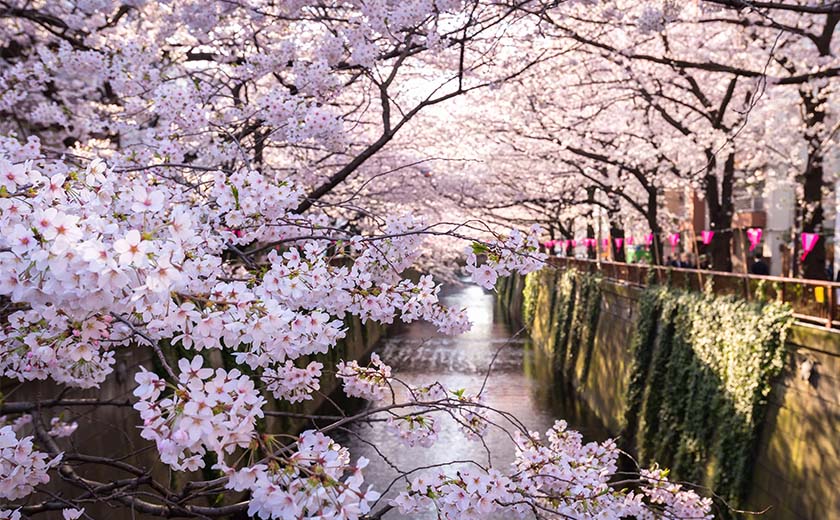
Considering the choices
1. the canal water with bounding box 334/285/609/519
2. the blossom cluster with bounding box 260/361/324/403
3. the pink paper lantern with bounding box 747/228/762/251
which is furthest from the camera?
the canal water with bounding box 334/285/609/519

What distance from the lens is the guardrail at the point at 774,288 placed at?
8039 mm

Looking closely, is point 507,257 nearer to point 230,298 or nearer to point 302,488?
point 230,298

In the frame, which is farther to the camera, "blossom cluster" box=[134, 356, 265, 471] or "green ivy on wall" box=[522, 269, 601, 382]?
"green ivy on wall" box=[522, 269, 601, 382]

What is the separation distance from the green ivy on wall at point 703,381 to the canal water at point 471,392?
2.45 m

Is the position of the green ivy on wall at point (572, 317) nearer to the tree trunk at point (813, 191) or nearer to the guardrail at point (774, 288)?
the guardrail at point (774, 288)

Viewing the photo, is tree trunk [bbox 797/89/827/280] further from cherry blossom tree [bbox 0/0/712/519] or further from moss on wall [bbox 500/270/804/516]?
cherry blossom tree [bbox 0/0/712/519]

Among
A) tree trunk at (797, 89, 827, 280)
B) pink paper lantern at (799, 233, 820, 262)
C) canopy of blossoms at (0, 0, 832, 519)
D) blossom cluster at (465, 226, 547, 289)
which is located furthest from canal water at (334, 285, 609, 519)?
tree trunk at (797, 89, 827, 280)

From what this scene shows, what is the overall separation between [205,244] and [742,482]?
796cm

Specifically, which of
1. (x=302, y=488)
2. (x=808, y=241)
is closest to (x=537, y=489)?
(x=302, y=488)

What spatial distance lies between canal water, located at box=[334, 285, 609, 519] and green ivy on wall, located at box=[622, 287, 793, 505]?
8.04ft

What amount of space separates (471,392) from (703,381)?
7.21 meters

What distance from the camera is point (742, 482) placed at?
9328 mm

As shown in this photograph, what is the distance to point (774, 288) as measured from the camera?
9.38 meters

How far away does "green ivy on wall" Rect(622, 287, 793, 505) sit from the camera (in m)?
9.34
